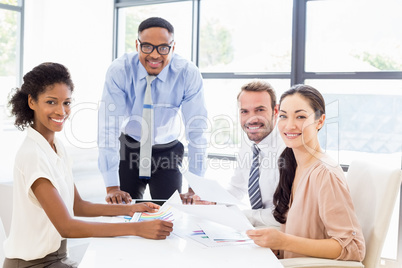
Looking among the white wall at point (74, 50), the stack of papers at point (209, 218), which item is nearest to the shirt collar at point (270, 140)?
the stack of papers at point (209, 218)

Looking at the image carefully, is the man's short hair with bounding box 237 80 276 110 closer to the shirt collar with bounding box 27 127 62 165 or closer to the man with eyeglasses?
the man with eyeglasses

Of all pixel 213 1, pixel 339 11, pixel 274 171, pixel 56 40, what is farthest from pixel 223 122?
pixel 274 171

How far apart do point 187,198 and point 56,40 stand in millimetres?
2680

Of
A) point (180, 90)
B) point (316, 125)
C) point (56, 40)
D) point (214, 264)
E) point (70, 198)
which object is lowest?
point (214, 264)

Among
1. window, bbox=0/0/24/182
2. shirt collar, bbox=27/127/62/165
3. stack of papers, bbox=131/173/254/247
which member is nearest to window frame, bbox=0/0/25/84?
window, bbox=0/0/24/182

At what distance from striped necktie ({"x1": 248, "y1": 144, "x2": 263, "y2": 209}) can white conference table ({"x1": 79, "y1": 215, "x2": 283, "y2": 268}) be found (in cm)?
76

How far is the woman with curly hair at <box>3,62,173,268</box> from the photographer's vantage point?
4.58 ft

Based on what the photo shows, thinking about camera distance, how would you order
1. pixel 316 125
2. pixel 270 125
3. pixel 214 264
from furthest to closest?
pixel 270 125 → pixel 316 125 → pixel 214 264

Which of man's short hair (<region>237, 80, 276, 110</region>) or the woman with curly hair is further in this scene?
man's short hair (<region>237, 80, 276, 110</region>)

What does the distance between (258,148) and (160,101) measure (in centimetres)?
75

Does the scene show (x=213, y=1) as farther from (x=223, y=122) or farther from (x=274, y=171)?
(x=274, y=171)

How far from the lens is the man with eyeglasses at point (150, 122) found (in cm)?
250

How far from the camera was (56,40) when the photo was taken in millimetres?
4039

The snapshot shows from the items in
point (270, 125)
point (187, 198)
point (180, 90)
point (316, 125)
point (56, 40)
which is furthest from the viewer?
point (56, 40)
